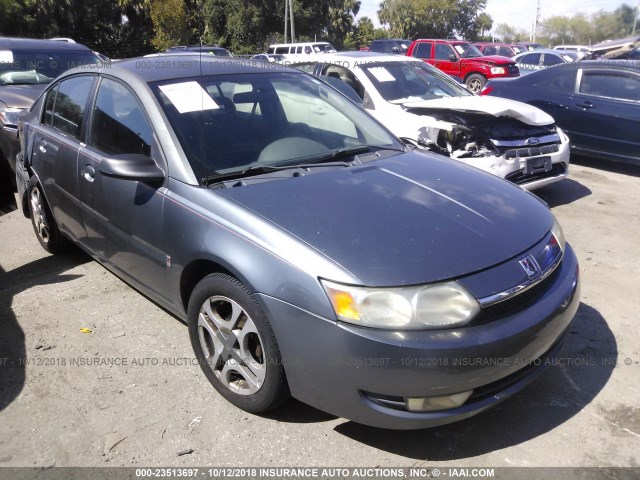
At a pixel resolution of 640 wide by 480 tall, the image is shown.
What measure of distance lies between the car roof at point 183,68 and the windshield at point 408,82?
3.12m

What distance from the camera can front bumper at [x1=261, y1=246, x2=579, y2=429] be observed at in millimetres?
2268

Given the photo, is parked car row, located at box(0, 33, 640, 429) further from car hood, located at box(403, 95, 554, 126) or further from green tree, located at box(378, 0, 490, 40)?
green tree, located at box(378, 0, 490, 40)

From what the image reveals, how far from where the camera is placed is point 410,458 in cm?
255

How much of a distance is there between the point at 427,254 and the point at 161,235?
1469 mm

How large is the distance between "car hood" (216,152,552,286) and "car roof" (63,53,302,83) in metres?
1.05

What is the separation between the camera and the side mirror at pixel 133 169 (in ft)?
9.93

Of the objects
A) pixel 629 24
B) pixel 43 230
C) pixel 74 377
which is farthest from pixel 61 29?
pixel 629 24

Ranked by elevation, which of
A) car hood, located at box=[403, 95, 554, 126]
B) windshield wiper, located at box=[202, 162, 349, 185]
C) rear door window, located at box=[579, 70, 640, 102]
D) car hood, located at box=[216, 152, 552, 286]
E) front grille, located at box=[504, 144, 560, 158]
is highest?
rear door window, located at box=[579, 70, 640, 102]

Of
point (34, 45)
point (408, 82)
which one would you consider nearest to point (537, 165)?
point (408, 82)

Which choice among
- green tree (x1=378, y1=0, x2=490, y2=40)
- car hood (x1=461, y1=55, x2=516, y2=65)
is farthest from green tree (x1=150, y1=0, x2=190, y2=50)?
green tree (x1=378, y1=0, x2=490, y2=40)

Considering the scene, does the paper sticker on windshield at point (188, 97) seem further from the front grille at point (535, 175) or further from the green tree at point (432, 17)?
the green tree at point (432, 17)

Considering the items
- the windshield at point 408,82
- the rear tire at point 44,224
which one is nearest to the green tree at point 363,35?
the windshield at point 408,82

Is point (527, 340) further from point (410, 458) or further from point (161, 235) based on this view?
point (161, 235)

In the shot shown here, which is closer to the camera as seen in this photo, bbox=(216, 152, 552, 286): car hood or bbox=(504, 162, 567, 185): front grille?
bbox=(216, 152, 552, 286): car hood
